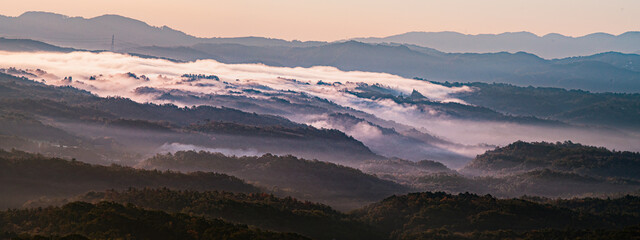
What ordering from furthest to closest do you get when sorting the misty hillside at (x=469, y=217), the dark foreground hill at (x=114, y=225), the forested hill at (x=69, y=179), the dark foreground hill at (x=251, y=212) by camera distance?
the forested hill at (x=69, y=179)
the misty hillside at (x=469, y=217)
the dark foreground hill at (x=251, y=212)
the dark foreground hill at (x=114, y=225)

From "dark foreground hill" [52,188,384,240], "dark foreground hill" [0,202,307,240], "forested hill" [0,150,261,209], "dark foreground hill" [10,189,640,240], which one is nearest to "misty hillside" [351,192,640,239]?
"dark foreground hill" [10,189,640,240]

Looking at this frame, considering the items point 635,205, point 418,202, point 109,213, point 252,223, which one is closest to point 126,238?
point 109,213

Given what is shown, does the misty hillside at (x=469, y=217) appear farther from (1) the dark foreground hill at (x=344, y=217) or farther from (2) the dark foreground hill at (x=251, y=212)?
(2) the dark foreground hill at (x=251, y=212)

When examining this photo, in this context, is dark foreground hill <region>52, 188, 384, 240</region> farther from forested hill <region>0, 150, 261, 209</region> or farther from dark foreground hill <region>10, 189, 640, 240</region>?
forested hill <region>0, 150, 261, 209</region>

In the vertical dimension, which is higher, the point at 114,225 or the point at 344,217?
the point at 344,217

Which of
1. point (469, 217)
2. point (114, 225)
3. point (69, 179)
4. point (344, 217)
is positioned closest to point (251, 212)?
point (344, 217)

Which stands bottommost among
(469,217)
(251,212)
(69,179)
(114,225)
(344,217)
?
(114,225)

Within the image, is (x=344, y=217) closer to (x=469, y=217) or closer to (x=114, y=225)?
(x=469, y=217)

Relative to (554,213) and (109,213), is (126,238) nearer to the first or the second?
(109,213)

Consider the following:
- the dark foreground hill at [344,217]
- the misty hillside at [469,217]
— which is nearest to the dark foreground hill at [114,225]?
the dark foreground hill at [344,217]

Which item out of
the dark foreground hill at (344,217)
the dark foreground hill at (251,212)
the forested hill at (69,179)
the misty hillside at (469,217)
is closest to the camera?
the dark foreground hill at (344,217)

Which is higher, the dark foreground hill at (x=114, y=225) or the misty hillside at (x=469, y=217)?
the misty hillside at (x=469, y=217)
